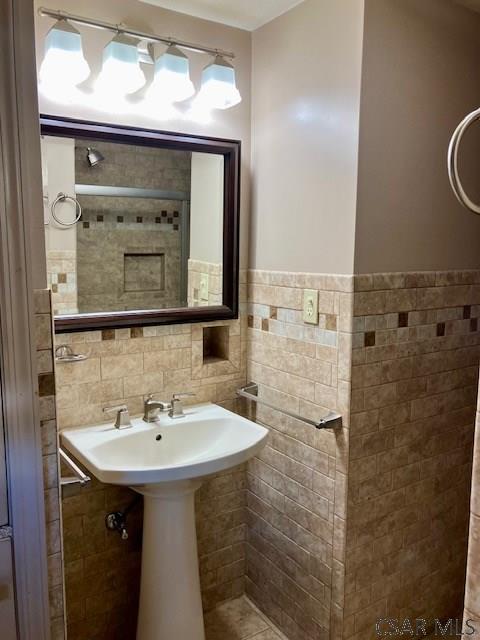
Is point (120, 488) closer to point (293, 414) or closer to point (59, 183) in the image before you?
point (293, 414)

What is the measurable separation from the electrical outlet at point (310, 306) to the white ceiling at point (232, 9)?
98 centimetres

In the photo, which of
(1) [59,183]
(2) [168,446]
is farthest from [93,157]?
(2) [168,446]

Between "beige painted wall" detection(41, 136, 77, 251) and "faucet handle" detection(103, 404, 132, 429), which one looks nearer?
"beige painted wall" detection(41, 136, 77, 251)

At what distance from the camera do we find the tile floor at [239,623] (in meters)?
1.98

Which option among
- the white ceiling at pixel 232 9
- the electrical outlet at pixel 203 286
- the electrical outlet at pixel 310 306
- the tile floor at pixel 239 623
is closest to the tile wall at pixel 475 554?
the electrical outlet at pixel 310 306

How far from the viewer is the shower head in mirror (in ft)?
5.52

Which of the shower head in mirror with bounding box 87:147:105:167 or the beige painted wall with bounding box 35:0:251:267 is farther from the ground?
the beige painted wall with bounding box 35:0:251:267

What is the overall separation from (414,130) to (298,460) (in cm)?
121

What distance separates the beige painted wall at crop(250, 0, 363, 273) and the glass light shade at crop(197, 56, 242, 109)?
5.9 inches

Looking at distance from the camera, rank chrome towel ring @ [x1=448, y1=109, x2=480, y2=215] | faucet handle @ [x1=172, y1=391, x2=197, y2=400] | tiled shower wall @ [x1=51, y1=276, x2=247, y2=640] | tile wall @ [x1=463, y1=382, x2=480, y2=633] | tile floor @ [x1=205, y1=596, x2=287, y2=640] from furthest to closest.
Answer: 1. tile floor @ [x1=205, y1=596, x2=287, y2=640]
2. faucet handle @ [x1=172, y1=391, x2=197, y2=400]
3. tiled shower wall @ [x1=51, y1=276, x2=247, y2=640]
4. chrome towel ring @ [x1=448, y1=109, x2=480, y2=215]
5. tile wall @ [x1=463, y1=382, x2=480, y2=633]

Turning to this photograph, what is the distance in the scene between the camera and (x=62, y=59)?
1.52 meters

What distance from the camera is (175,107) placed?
1.79 meters

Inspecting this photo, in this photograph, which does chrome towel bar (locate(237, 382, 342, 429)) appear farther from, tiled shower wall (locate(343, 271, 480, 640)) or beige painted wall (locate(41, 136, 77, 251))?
beige painted wall (locate(41, 136, 77, 251))

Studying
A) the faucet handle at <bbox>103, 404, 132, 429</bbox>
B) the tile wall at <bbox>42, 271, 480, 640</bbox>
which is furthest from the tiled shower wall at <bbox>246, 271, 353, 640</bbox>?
the faucet handle at <bbox>103, 404, 132, 429</bbox>
